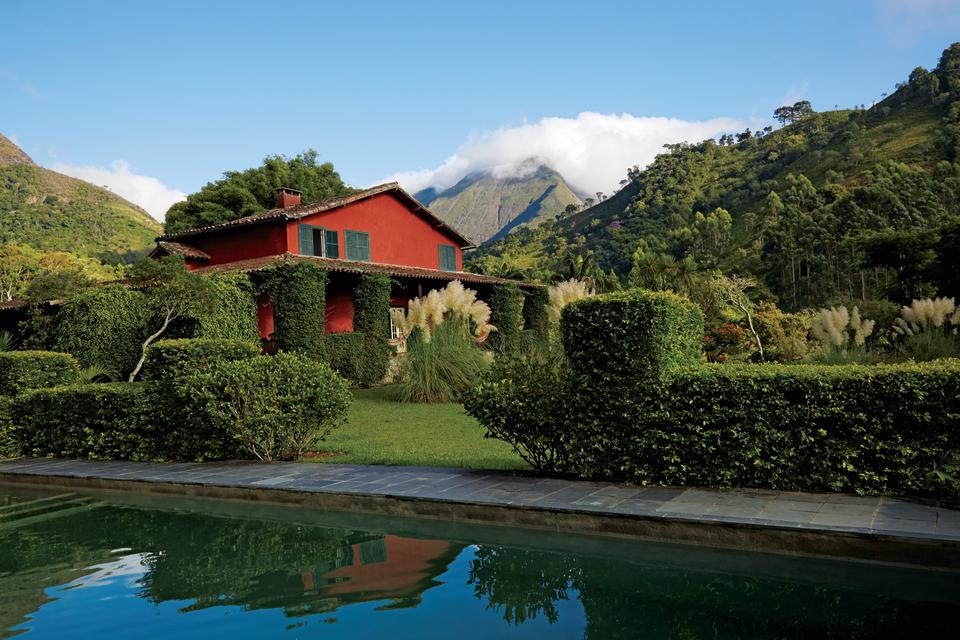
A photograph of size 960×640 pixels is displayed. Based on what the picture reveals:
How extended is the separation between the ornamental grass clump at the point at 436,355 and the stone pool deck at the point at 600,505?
5.80 meters

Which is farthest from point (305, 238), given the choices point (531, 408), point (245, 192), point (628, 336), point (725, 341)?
point (628, 336)

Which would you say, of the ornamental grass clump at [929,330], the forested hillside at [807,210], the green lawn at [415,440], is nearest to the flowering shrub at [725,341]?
the forested hillside at [807,210]

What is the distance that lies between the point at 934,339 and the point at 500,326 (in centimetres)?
1438

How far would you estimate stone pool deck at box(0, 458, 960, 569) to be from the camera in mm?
4215

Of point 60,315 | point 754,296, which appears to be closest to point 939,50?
point 754,296

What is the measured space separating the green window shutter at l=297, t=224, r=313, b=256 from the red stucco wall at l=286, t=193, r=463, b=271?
0.51 feet

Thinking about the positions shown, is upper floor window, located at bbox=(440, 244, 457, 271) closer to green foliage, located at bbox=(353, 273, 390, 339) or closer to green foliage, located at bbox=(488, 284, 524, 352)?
green foliage, located at bbox=(488, 284, 524, 352)

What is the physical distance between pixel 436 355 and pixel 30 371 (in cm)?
687

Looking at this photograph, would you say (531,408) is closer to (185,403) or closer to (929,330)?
(185,403)

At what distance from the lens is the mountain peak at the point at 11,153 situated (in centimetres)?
9765

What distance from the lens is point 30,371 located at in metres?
11.0

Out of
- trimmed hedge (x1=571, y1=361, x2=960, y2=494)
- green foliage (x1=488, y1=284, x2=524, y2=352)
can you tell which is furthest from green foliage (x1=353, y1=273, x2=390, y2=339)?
trimmed hedge (x1=571, y1=361, x2=960, y2=494)

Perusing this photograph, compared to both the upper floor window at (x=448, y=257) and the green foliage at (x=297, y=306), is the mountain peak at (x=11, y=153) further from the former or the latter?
the green foliage at (x=297, y=306)

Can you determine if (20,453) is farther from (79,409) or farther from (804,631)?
(804,631)
